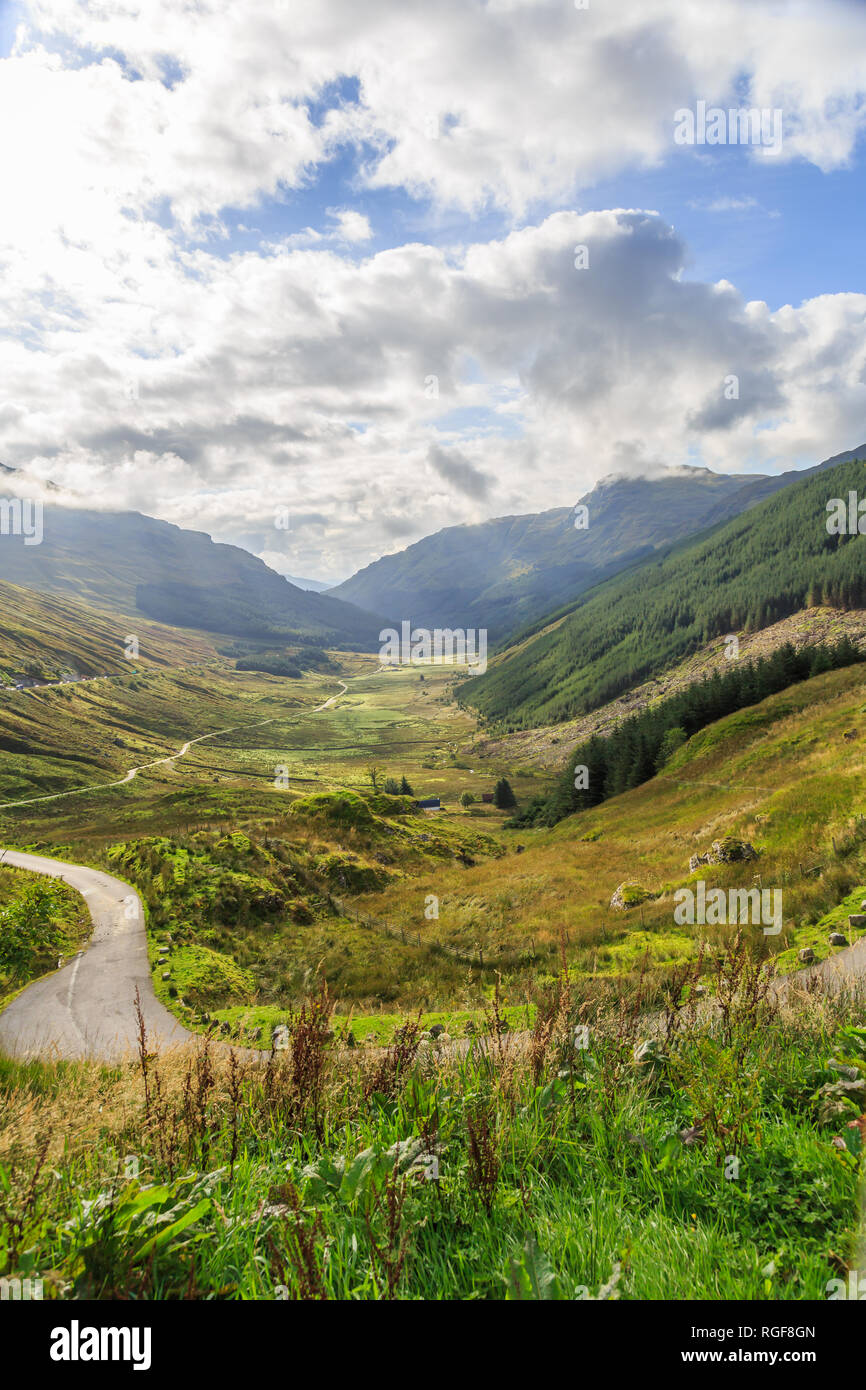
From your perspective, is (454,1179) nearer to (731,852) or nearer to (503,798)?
(731,852)

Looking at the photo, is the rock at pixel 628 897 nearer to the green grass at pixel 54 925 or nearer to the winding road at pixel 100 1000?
the winding road at pixel 100 1000

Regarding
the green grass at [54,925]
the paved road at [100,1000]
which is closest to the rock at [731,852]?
the paved road at [100,1000]

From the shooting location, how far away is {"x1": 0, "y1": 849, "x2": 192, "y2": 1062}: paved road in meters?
14.1

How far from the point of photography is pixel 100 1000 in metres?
17.4

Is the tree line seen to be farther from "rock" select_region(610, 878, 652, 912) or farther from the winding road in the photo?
the winding road

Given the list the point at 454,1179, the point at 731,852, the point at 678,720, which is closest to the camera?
the point at 454,1179

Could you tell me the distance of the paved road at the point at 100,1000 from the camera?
14.1m

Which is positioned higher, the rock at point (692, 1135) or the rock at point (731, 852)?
the rock at point (692, 1135)

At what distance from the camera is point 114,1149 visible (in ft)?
12.9

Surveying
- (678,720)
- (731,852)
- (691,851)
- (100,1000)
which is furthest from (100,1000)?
(678,720)

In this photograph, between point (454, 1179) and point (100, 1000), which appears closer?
point (454, 1179)

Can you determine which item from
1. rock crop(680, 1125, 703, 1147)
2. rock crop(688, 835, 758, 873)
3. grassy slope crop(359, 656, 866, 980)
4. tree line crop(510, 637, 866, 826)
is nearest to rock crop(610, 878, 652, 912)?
grassy slope crop(359, 656, 866, 980)
